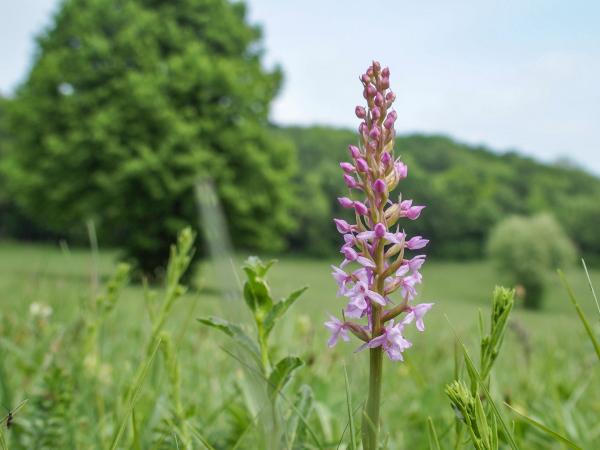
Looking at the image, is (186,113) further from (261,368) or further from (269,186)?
(261,368)

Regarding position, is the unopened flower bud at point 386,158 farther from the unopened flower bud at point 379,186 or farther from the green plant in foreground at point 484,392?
the green plant in foreground at point 484,392

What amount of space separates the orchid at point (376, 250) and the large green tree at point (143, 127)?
21238mm

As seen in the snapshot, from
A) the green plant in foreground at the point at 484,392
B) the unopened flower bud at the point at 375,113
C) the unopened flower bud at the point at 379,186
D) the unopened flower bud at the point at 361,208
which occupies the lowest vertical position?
the green plant in foreground at the point at 484,392

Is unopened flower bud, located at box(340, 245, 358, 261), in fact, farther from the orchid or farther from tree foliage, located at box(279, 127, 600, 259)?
tree foliage, located at box(279, 127, 600, 259)

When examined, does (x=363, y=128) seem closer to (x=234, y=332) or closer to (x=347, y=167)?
(x=347, y=167)

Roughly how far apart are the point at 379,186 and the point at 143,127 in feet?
77.2

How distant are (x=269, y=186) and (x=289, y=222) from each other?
1877mm

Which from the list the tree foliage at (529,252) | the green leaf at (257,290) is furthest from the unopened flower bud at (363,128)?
the tree foliage at (529,252)

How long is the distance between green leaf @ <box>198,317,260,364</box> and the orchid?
0.15 metres

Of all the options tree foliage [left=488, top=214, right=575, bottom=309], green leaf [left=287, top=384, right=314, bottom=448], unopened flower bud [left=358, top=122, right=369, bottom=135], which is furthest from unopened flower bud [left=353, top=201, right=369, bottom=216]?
tree foliage [left=488, top=214, right=575, bottom=309]

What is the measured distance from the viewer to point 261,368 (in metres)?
0.89

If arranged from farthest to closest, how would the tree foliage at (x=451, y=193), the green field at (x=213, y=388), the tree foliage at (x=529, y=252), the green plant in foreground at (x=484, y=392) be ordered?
the tree foliage at (x=451, y=193), the tree foliage at (x=529, y=252), the green field at (x=213, y=388), the green plant in foreground at (x=484, y=392)

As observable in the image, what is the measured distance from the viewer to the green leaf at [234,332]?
32.2 inches

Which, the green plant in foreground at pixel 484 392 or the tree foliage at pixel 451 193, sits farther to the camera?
the tree foliage at pixel 451 193
